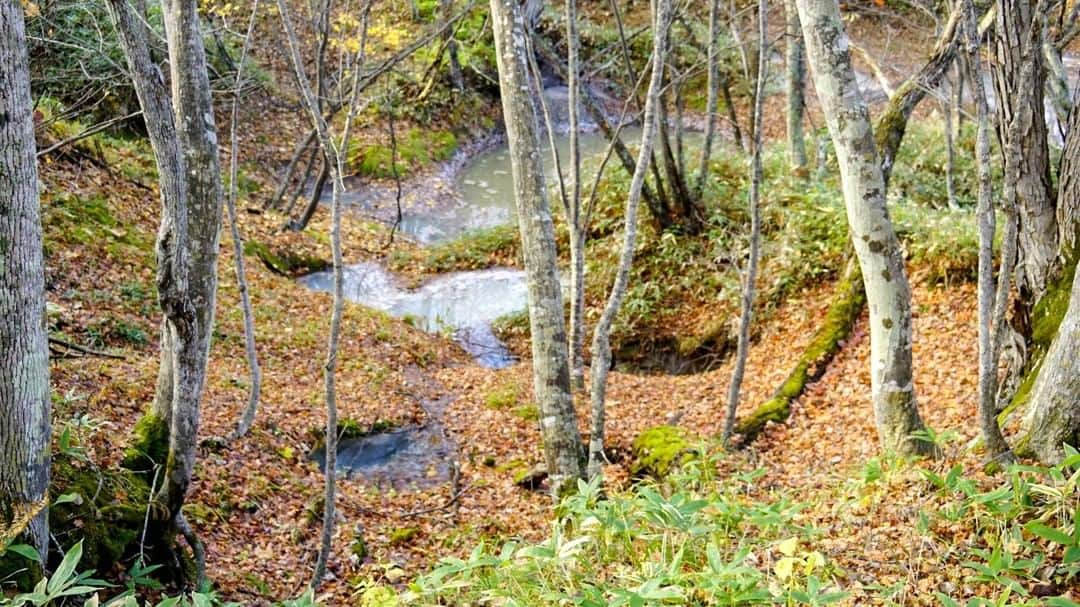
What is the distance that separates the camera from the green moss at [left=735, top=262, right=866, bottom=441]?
→ 23.7 feet

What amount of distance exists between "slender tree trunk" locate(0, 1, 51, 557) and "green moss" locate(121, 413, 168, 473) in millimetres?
1443

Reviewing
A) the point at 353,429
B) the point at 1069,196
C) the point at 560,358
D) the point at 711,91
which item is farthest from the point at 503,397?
the point at 1069,196

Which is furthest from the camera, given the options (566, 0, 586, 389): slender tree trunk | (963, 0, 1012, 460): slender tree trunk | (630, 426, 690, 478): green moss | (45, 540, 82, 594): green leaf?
(566, 0, 586, 389): slender tree trunk

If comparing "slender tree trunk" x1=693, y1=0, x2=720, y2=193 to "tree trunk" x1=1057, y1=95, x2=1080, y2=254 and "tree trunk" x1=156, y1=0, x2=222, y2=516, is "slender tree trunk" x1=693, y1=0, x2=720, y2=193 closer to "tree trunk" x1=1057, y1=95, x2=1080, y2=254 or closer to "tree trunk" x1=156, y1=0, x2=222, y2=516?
"tree trunk" x1=1057, y1=95, x2=1080, y2=254

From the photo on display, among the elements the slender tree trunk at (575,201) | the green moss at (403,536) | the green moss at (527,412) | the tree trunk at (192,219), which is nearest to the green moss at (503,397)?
the green moss at (527,412)

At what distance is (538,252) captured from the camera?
5.91 meters

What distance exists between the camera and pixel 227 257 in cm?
1191

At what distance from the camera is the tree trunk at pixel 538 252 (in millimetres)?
5691

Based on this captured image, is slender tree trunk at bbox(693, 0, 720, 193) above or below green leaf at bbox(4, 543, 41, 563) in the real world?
above

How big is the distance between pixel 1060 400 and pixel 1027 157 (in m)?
1.78

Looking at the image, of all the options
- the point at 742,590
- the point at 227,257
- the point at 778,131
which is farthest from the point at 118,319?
the point at 778,131

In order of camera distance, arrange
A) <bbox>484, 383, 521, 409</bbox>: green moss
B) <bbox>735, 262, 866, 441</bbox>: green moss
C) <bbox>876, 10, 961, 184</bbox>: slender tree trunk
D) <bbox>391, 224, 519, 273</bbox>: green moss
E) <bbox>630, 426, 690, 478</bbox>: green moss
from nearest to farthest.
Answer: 1. <bbox>630, 426, 690, 478</bbox>: green moss
2. <bbox>876, 10, 961, 184</bbox>: slender tree trunk
3. <bbox>735, 262, 866, 441</bbox>: green moss
4. <bbox>484, 383, 521, 409</bbox>: green moss
5. <bbox>391, 224, 519, 273</bbox>: green moss

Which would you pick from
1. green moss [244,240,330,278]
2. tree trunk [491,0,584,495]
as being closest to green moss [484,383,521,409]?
tree trunk [491,0,584,495]

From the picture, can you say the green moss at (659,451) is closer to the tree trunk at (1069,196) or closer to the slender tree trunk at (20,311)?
the tree trunk at (1069,196)
